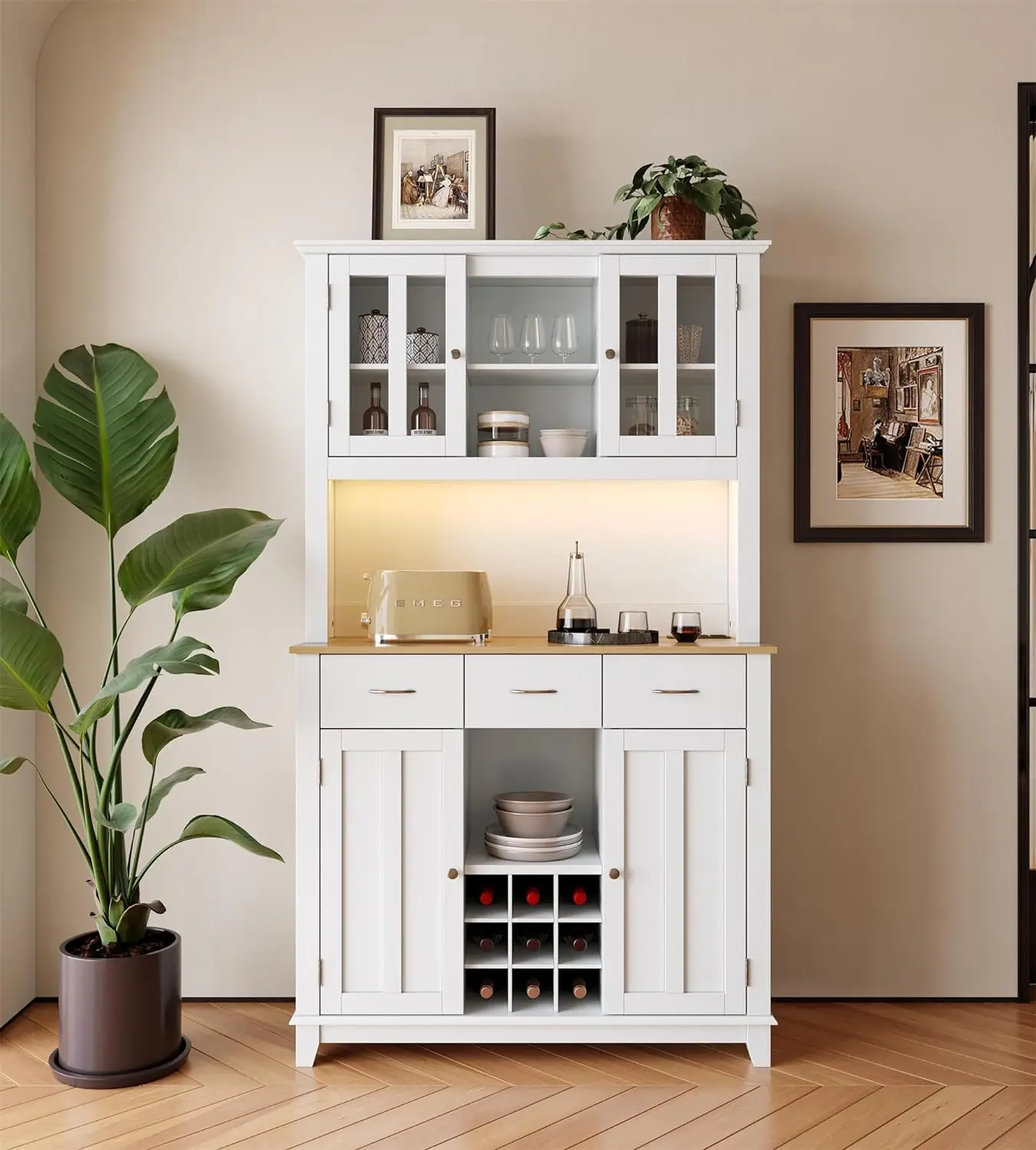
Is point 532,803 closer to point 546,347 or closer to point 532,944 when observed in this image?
point 532,944

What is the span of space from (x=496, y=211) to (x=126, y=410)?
48.2 inches

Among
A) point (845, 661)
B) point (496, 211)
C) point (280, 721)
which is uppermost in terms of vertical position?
point (496, 211)

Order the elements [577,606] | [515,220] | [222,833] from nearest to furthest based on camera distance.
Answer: [222,833]
[577,606]
[515,220]

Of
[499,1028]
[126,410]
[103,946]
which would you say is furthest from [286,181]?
[499,1028]

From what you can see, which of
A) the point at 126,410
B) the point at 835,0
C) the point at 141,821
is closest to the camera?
the point at 141,821

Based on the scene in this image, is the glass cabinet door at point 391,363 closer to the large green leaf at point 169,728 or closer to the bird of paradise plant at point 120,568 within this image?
the bird of paradise plant at point 120,568

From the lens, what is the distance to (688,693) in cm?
254

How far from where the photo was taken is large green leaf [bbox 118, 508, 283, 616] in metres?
2.47

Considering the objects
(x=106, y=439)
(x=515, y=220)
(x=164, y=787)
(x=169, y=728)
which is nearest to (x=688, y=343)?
(x=515, y=220)

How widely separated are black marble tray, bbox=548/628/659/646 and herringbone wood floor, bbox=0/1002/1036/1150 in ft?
3.51

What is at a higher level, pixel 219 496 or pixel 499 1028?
pixel 219 496

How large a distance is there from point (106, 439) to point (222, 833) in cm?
107

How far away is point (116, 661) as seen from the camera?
266 centimetres

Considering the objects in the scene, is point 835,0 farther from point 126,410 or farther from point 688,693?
point 126,410
